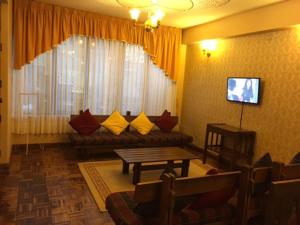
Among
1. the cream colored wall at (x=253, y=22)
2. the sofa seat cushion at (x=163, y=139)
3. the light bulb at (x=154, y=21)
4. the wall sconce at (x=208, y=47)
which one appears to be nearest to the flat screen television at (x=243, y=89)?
the cream colored wall at (x=253, y=22)

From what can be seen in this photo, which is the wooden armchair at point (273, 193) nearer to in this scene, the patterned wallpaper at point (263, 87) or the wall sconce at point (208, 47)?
the patterned wallpaper at point (263, 87)

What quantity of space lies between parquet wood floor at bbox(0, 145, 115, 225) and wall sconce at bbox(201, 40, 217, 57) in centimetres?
338

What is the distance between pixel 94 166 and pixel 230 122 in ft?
8.55

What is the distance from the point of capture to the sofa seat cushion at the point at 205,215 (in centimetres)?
193

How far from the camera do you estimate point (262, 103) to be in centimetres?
433

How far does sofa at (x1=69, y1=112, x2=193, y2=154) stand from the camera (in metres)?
4.71

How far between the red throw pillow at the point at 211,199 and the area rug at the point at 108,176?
54.7 inches

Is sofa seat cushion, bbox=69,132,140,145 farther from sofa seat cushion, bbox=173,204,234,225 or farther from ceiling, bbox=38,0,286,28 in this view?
sofa seat cushion, bbox=173,204,234,225

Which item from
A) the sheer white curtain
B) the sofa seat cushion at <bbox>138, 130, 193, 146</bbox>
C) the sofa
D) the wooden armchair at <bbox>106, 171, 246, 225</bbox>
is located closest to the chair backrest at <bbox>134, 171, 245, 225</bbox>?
the wooden armchair at <bbox>106, 171, 246, 225</bbox>

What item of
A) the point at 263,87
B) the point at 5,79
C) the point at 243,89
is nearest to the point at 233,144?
the point at 243,89

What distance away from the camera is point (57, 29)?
16.7ft

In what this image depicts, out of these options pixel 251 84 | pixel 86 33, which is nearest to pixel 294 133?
pixel 251 84

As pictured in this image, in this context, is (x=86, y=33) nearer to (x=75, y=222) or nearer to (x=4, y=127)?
(x=4, y=127)

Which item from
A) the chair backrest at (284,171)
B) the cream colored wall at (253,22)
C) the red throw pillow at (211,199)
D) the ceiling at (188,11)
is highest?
the ceiling at (188,11)
